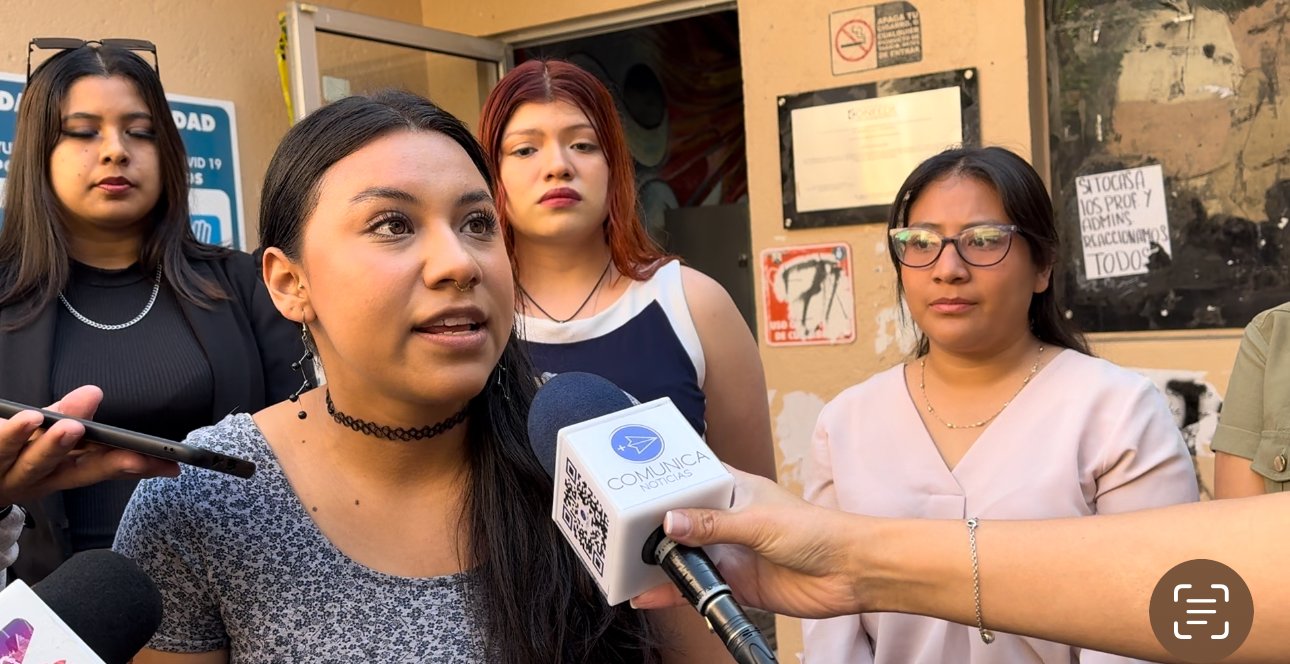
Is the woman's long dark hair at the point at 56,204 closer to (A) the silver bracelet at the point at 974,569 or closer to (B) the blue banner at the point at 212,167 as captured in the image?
(B) the blue banner at the point at 212,167

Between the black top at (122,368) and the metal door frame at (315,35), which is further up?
the metal door frame at (315,35)

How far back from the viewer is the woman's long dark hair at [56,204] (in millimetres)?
2354

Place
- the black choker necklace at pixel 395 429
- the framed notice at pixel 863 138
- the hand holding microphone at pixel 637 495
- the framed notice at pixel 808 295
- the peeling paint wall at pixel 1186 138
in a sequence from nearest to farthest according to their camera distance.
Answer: the hand holding microphone at pixel 637 495
the black choker necklace at pixel 395 429
the peeling paint wall at pixel 1186 138
the framed notice at pixel 863 138
the framed notice at pixel 808 295

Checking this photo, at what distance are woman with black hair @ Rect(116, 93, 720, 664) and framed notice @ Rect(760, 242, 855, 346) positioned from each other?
9.07 feet

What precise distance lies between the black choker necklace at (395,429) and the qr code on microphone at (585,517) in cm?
40

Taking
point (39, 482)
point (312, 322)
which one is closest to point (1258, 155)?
point (312, 322)

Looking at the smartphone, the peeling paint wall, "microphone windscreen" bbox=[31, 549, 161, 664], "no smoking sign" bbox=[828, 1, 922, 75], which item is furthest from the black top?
the peeling paint wall

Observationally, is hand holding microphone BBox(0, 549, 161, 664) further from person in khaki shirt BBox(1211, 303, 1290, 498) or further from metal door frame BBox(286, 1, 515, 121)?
metal door frame BBox(286, 1, 515, 121)

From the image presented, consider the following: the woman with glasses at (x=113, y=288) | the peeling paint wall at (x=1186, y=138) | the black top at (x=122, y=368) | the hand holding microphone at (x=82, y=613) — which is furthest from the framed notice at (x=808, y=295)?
the hand holding microphone at (x=82, y=613)

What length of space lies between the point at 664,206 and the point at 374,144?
5472mm

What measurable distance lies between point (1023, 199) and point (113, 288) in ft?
6.48

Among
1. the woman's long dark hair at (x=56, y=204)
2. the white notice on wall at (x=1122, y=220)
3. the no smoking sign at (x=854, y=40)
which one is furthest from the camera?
the no smoking sign at (x=854, y=40)

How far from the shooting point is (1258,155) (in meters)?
3.62

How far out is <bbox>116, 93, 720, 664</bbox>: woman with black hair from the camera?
4.72ft
